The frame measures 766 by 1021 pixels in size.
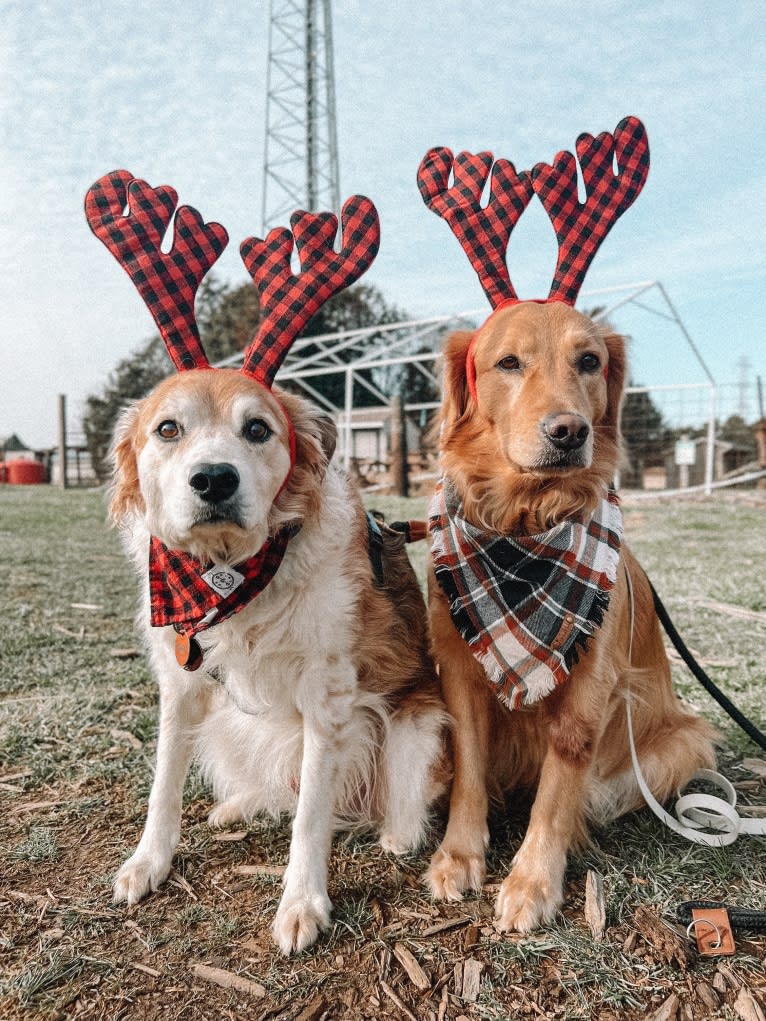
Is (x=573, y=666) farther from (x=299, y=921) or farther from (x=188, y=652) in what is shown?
(x=188, y=652)

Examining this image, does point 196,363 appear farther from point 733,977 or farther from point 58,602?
point 58,602

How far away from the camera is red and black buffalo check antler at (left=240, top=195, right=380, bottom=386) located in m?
2.23

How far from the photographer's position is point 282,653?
215 cm

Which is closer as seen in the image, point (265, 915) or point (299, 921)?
point (299, 921)

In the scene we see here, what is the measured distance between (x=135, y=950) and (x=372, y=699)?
0.93m

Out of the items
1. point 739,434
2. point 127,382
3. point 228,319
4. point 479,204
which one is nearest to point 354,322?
point 228,319

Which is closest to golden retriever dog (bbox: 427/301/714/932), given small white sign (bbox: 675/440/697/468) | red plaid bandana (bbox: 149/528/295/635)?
red plaid bandana (bbox: 149/528/295/635)

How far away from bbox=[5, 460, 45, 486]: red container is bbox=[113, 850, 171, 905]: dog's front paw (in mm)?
24338

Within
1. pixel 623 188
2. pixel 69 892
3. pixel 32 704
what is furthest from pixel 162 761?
pixel 623 188

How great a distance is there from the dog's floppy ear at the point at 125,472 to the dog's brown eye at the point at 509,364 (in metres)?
1.20

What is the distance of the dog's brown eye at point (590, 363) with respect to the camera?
236cm

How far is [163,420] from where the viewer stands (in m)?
2.05

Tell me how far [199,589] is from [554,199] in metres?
1.75

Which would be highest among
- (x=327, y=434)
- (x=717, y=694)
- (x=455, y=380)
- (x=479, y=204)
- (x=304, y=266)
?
(x=479, y=204)
